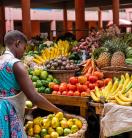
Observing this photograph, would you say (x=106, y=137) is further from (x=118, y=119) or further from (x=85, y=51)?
(x=85, y=51)

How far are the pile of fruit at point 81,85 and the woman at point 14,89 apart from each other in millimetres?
1498

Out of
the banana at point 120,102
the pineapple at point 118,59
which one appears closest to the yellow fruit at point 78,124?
the banana at point 120,102

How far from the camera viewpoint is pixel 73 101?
544 cm

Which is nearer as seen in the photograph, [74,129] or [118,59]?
[74,129]

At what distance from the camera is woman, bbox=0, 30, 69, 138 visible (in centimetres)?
381

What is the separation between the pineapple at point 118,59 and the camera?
6.00 m

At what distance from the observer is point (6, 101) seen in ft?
12.9

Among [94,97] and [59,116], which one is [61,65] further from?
[59,116]

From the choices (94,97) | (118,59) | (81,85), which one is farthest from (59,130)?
(118,59)

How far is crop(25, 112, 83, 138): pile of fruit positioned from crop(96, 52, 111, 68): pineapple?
1662mm

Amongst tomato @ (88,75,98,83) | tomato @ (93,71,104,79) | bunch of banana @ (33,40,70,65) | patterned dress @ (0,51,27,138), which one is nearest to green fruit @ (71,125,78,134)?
patterned dress @ (0,51,27,138)

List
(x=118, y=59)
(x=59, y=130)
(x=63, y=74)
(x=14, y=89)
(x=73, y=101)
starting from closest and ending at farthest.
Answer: (x=14, y=89), (x=59, y=130), (x=73, y=101), (x=118, y=59), (x=63, y=74)

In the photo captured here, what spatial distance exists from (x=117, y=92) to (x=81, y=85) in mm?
730

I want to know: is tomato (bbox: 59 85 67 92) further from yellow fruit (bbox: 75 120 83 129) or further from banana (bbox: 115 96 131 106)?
banana (bbox: 115 96 131 106)
